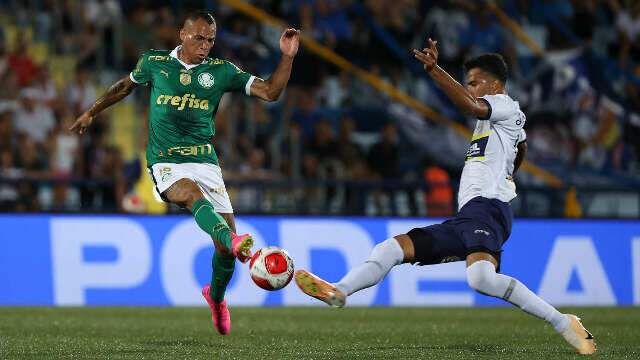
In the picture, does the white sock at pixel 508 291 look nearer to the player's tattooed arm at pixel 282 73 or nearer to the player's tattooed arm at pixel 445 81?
the player's tattooed arm at pixel 445 81

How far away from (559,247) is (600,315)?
1.97 meters

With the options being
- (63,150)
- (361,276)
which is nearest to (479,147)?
(361,276)

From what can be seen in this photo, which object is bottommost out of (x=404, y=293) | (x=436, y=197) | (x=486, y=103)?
(x=404, y=293)

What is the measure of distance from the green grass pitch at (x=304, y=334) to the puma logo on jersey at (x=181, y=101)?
169cm

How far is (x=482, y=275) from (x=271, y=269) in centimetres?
137

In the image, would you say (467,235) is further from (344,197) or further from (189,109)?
(344,197)

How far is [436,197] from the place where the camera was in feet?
49.5

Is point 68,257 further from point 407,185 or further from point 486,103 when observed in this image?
point 486,103

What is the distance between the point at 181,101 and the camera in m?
8.69

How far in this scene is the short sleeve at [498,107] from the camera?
7.90 meters

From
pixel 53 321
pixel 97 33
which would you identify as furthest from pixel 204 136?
pixel 97 33

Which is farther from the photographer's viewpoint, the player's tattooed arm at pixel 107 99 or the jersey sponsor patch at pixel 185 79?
the player's tattooed arm at pixel 107 99

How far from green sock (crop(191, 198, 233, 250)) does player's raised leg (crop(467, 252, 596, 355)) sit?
5.16ft

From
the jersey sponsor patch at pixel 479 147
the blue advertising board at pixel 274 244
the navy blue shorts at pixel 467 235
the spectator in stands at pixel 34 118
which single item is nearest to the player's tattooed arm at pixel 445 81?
the jersey sponsor patch at pixel 479 147
